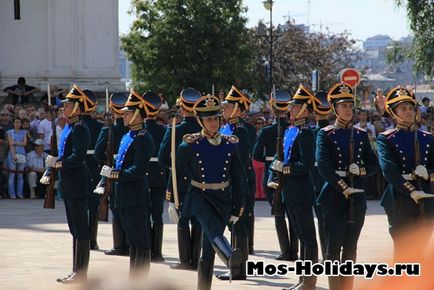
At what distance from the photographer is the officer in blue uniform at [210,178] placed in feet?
39.9

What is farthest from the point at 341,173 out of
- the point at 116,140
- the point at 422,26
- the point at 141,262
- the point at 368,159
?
the point at 422,26

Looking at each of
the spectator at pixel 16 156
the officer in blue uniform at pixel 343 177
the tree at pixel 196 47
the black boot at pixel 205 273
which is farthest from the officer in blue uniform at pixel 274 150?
the tree at pixel 196 47

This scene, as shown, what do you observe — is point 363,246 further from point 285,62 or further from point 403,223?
point 285,62

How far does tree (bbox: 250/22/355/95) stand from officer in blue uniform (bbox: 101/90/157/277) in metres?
44.7

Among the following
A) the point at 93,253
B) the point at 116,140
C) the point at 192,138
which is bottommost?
the point at 93,253

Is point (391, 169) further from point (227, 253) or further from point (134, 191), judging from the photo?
point (134, 191)

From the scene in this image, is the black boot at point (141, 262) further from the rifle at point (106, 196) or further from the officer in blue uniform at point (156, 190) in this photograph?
the officer in blue uniform at point (156, 190)

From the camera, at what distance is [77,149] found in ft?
46.5

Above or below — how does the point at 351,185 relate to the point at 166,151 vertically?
below

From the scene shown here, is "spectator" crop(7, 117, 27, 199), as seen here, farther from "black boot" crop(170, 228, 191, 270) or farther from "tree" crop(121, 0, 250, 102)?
"tree" crop(121, 0, 250, 102)

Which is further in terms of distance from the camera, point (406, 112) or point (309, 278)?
point (309, 278)

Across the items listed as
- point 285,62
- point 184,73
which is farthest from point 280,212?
point 285,62

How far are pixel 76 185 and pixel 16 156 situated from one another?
12.1m

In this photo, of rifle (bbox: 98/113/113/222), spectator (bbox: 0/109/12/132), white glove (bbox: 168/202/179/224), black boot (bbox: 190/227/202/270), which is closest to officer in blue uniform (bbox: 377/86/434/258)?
white glove (bbox: 168/202/179/224)
